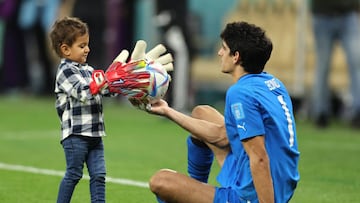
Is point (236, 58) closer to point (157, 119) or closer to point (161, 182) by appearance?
point (161, 182)

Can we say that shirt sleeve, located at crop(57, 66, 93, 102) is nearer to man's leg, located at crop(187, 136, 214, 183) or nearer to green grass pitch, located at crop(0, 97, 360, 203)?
man's leg, located at crop(187, 136, 214, 183)

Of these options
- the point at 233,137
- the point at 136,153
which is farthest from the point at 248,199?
the point at 136,153

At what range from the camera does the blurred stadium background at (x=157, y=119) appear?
28.2 ft

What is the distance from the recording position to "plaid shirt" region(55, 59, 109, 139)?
659 cm

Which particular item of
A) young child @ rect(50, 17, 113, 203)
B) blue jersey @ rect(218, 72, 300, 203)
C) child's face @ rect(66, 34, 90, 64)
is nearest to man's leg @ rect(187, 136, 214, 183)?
young child @ rect(50, 17, 113, 203)

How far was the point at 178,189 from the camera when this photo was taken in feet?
19.9

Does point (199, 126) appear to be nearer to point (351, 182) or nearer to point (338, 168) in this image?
point (351, 182)

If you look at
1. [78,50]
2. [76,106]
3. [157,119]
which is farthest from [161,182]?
[157,119]

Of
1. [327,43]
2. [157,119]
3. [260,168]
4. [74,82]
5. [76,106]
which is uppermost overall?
[74,82]

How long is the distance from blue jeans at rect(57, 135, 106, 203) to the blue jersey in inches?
38.8

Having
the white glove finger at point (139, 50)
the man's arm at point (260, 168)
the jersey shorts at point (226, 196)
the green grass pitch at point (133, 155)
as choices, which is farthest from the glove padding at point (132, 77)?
the green grass pitch at point (133, 155)

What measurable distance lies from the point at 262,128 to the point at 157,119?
874 cm

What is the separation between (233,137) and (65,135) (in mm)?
1243

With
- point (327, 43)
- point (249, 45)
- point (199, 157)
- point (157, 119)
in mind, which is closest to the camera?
point (249, 45)
